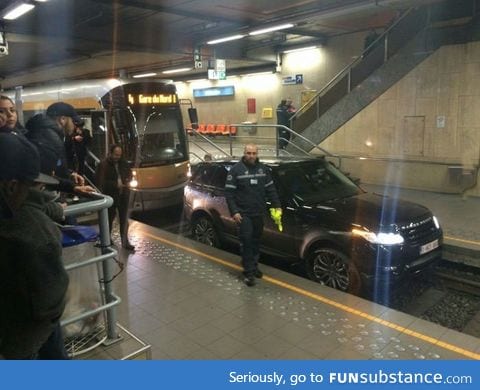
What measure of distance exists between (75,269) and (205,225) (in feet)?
15.4

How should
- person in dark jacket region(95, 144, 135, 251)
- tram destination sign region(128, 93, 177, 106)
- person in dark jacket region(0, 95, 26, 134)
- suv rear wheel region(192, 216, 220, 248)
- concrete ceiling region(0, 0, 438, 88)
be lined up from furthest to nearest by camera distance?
1. concrete ceiling region(0, 0, 438, 88)
2. tram destination sign region(128, 93, 177, 106)
3. suv rear wheel region(192, 216, 220, 248)
4. person in dark jacket region(95, 144, 135, 251)
5. person in dark jacket region(0, 95, 26, 134)

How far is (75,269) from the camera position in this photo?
10.7 ft

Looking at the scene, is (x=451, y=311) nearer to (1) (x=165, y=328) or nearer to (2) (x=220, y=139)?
(1) (x=165, y=328)

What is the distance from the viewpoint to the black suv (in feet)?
18.1

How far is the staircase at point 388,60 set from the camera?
1034 cm

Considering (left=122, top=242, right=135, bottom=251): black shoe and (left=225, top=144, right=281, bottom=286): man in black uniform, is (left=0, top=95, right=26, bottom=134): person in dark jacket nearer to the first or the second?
(left=225, top=144, right=281, bottom=286): man in black uniform

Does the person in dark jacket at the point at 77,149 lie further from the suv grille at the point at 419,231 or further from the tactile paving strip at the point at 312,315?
the suv grille at the point at 419,231

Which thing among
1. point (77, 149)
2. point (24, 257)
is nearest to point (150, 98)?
point (77, 149)

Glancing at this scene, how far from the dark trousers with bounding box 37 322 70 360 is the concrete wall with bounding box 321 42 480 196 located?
31.6ft

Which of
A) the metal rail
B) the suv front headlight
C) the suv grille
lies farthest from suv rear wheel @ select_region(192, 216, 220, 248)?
the metal rail

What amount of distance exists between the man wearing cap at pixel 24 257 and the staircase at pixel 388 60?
33.3 ft

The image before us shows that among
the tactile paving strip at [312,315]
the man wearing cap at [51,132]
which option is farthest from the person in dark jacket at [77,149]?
the man wearing cap at [51,132]

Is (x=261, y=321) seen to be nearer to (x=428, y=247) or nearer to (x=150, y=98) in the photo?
(x=428, y=247)

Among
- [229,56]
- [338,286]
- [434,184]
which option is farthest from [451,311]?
[229,56]
